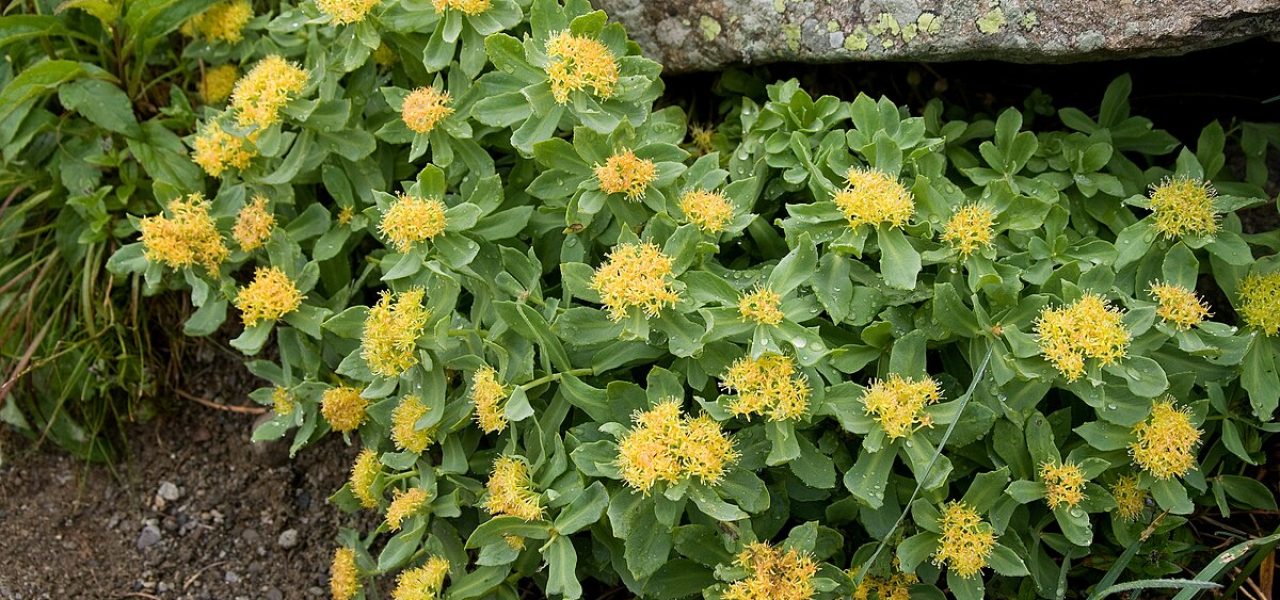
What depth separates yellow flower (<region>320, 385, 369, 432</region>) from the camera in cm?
289


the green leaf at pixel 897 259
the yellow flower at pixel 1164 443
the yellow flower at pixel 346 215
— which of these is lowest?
the yellow flower at pixel 346 215

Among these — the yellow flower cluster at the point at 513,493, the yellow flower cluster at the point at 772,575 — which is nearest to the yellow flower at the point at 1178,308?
the yellow flower cluster at the point at 772,575

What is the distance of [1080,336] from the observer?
2.32m

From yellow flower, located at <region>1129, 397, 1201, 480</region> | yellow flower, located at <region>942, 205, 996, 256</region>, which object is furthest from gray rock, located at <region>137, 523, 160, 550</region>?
yellow flower, located at <region>1129, 397, 1201, 480</region>

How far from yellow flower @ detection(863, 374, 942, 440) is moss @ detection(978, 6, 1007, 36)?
1.06m

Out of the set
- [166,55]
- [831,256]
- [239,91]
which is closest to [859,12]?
[831,256]

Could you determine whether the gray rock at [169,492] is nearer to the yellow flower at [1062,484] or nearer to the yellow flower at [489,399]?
the yellow flower at [489,399]

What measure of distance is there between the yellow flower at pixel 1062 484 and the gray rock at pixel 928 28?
1130mm

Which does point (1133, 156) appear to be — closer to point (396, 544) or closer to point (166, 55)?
point (396, 544)

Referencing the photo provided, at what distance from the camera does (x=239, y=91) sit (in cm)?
299

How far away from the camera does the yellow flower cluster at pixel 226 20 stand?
3.48 meters

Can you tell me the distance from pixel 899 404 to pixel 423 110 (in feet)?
4.68

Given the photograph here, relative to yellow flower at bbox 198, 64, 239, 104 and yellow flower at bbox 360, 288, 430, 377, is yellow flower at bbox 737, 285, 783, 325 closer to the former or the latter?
yellow flower at bbox 360, 288, 430, 377

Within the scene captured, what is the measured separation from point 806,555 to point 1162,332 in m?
0.98
